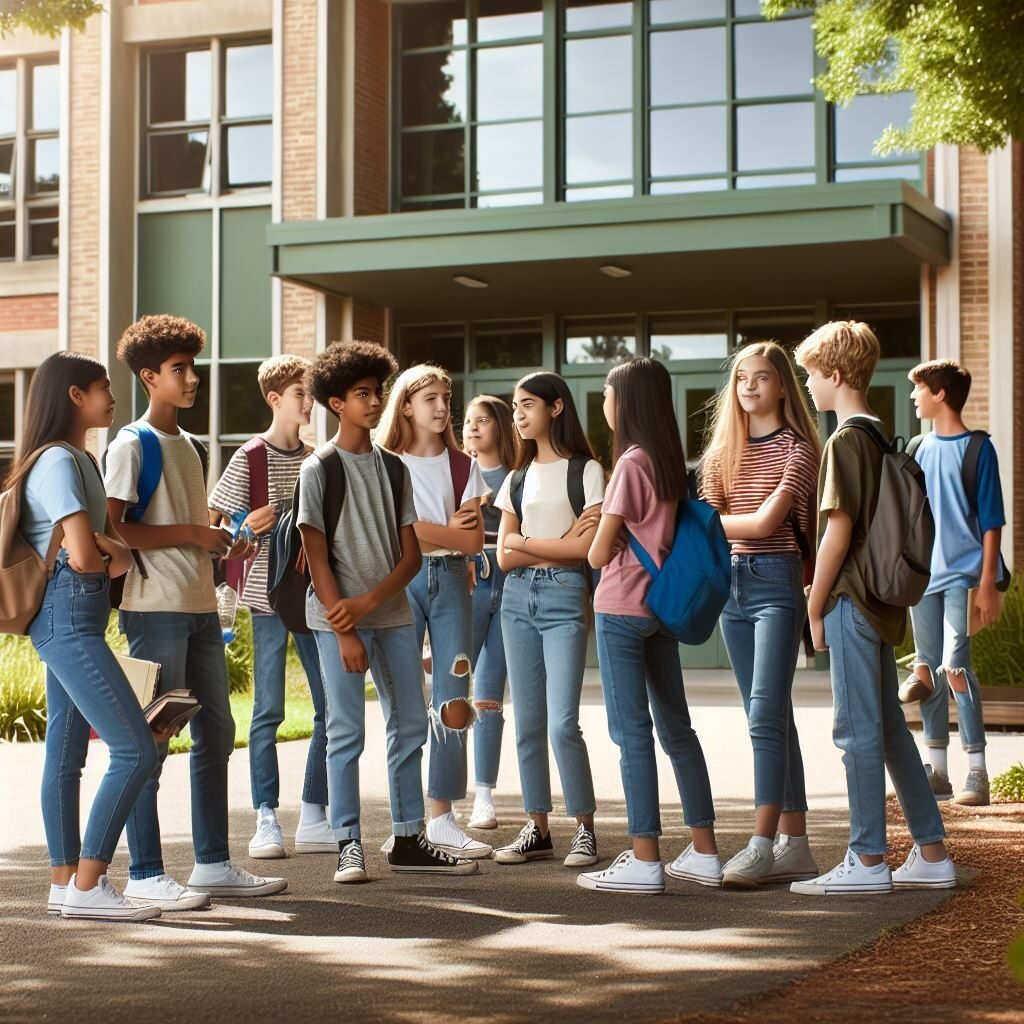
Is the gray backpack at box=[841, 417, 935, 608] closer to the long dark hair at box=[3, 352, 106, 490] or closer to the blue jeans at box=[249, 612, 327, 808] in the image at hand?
the blue jeans at box=[249, 612, 327, 808]

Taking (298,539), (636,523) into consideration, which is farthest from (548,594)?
(298,539)

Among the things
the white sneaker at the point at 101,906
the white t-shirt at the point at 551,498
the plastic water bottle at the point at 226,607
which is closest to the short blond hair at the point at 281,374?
the plastic water bottle at the point at 226,607

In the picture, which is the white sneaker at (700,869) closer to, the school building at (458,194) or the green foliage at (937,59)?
the green foliage at (937,59)

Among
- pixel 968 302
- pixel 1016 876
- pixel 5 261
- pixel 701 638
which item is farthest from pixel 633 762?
pixel 5 261

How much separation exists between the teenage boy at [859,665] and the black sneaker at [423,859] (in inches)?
53.8

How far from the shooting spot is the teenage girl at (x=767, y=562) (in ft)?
21.6

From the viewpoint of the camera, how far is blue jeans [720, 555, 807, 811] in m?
6.61

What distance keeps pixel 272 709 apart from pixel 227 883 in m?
1.17

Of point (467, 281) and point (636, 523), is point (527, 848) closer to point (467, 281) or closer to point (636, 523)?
point (636, 523)

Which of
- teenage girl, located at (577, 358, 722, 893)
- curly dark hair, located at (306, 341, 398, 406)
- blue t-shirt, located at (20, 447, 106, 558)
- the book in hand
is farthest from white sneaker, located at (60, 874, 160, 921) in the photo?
curly dark hair, located at (306, 341, 398, 406)

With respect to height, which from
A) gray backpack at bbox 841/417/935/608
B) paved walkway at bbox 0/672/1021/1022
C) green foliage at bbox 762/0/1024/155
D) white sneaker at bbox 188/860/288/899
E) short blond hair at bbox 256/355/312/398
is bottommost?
paved walkway at bbox 0/672/1021/1022

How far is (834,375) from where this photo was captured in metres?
6.53

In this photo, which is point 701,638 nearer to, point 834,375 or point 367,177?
point 834,375

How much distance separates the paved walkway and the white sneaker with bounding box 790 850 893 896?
103 millimetres
